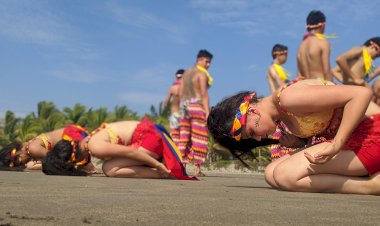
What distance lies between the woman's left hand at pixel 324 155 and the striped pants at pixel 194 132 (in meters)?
3.41

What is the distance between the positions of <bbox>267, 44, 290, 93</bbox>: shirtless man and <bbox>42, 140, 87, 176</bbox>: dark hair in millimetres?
2648

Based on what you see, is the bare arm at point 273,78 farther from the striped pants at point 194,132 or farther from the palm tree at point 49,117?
the palm tree at point 49,117

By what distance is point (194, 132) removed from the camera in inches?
243

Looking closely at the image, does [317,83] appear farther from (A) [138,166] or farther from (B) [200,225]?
(A) [138,166]

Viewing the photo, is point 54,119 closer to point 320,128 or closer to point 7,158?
point 7,158

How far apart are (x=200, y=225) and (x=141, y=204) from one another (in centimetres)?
56

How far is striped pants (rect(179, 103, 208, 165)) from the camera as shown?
614cm

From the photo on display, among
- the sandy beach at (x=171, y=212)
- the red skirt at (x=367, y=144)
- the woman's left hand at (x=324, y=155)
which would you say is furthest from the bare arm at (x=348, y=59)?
the sandy beach at (x=171, y=212)

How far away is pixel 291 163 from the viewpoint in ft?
9.65

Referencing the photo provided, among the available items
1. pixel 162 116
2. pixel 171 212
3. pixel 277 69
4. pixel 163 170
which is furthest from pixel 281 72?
pixel 162 116

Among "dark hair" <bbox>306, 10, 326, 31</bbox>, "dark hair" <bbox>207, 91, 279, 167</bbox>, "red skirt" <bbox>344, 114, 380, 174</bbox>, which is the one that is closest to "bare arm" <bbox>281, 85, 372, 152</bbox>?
"red skirt" <bbox>344, 114, 380, 174</bbox>

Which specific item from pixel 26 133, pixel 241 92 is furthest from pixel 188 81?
pixel 26 133

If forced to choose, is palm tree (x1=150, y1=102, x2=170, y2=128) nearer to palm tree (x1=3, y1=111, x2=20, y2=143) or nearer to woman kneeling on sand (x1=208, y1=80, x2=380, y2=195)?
palm tree (x1=3, y1=111, x2=20, y2=143)

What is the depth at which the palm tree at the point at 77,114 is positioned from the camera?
71.4ft
